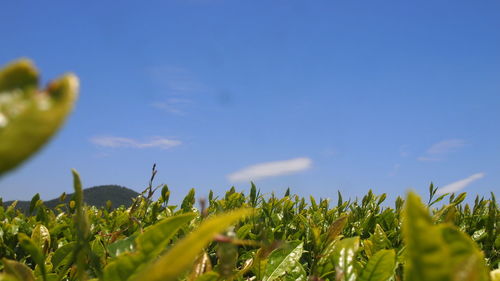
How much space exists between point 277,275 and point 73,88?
1.53 metres

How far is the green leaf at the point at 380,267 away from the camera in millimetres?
1487

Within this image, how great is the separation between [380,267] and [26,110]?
1181 millimetres

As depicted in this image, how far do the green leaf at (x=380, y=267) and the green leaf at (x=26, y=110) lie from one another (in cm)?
111

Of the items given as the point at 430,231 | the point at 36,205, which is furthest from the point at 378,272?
the point at 36,205

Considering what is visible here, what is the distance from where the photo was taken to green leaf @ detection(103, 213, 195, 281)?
1129 mm

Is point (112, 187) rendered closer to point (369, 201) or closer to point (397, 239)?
point (369, 201)

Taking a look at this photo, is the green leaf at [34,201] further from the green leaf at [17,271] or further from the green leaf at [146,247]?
the green leaf at [146,247]

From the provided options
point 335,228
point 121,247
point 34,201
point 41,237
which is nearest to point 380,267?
point 335,228

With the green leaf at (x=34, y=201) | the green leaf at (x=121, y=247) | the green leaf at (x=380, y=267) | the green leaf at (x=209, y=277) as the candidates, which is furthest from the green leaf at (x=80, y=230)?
the green leaf at (x=34, y=201)

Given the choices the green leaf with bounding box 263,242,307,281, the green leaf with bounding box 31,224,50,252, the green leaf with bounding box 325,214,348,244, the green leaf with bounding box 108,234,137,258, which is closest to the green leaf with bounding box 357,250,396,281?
the green leaf with bounding box 325,214,348,244

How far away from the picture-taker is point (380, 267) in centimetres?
149

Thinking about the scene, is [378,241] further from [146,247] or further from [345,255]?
[146,247]

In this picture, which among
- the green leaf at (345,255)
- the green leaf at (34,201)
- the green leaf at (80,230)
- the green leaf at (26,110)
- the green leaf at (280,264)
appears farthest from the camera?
the green leaf at (34,201)

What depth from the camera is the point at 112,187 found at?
16.7 metres
